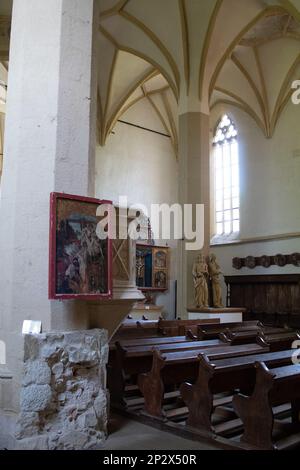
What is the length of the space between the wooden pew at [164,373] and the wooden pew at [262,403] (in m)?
0.88

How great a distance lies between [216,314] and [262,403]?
276 inches

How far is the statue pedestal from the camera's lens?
418 inches

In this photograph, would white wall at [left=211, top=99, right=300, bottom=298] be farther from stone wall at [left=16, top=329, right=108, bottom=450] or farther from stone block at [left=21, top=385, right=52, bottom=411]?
stone block at [left=21, top=385, right=52, bottom=411]

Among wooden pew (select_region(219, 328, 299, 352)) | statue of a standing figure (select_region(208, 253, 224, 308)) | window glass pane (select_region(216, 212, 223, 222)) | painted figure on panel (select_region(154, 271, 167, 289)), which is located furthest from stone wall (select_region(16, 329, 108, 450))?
window glass pane (select_region(216, 212, 223, 222))

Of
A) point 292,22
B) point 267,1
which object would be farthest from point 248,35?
point 267,1

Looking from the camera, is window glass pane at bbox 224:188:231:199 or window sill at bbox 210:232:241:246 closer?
window sill at bbox 210:232:241:246

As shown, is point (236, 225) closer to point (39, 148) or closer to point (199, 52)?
point (199, 52)

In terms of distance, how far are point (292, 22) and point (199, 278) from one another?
8.07m

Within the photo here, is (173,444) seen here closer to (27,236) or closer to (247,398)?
(247,398)

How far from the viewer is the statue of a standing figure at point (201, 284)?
36.2 feet

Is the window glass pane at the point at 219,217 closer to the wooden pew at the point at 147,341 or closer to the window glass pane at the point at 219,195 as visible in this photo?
the window glass pane at the point at 219,195

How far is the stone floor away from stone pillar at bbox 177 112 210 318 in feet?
23.9

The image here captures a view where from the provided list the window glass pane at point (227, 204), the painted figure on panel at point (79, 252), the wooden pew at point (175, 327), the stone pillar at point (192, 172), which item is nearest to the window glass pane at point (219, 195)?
the window glass pane at point (227, 204)

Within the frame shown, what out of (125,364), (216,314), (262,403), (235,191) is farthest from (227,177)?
(262,403)
